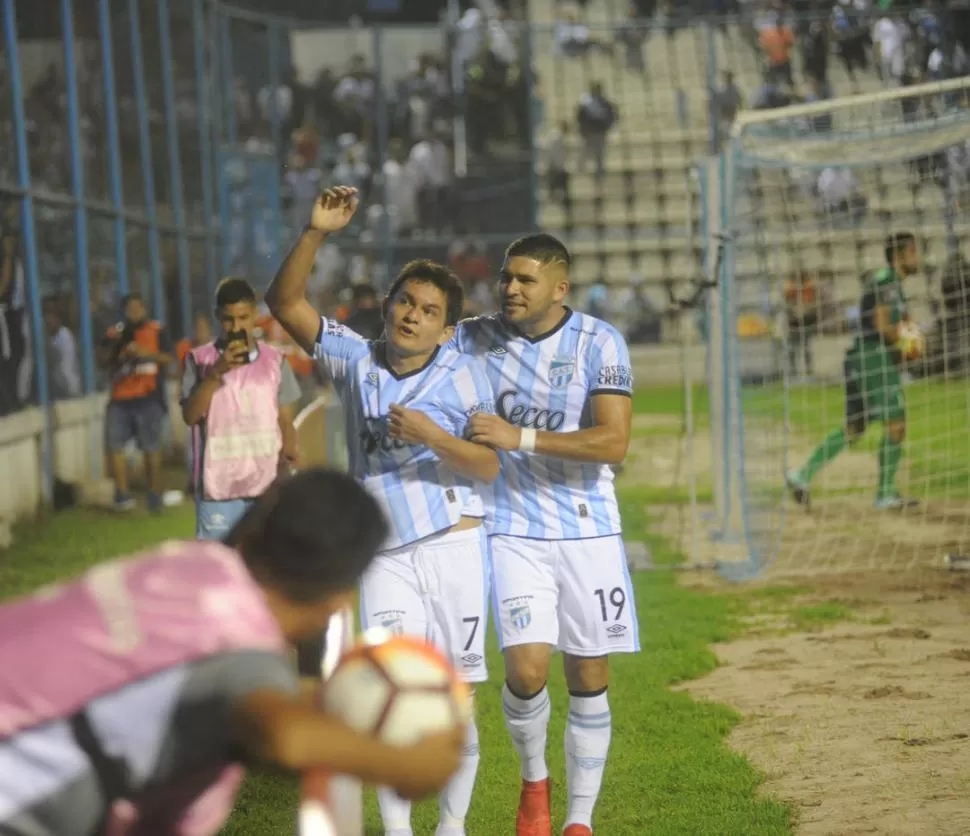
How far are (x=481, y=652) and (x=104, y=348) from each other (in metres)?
12.3

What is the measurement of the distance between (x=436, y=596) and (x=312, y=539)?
Result: 266 centimetres

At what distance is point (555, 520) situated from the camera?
19.3 ft

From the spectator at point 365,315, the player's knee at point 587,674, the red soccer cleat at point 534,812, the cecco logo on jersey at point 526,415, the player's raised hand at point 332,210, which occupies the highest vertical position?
the player's raised hand at point 332,210

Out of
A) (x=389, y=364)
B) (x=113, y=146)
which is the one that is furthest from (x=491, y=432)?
(x=113, y=146)

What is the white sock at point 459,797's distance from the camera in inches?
219

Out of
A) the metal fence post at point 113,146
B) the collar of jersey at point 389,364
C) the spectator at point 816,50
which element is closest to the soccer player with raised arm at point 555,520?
the collar of jersey at point 389,364

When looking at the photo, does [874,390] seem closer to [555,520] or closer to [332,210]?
[555,520]

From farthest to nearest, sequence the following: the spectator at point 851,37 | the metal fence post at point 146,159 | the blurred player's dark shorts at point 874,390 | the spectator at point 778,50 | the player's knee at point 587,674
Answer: the spectator at point 778,50, the spectator at point 851,37, the metal fence post at point 146,159, the blurred player's dark shorts at point 874,390, the player's knee at point 587,674

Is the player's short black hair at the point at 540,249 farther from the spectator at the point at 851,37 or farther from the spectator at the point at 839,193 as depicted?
the spectator at the point at 851,37

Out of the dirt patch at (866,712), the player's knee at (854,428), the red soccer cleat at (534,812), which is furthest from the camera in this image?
the player's knee at (854,428)

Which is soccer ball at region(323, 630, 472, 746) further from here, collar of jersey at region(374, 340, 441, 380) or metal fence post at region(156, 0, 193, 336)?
metal fence post at region(156, 0, 193, 336)

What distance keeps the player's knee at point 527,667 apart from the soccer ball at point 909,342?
8.01m

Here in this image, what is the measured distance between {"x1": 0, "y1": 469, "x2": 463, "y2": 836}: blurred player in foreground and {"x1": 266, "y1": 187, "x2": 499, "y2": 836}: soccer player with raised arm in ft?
8.67

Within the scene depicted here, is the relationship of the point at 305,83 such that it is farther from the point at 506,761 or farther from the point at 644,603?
the point at 506,761
